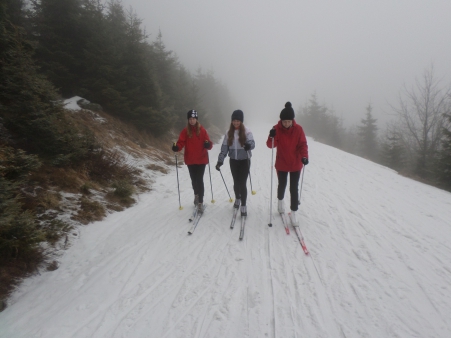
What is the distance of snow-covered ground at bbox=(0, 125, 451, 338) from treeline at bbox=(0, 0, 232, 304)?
0.85m

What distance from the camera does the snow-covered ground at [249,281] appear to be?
2775 millimetres

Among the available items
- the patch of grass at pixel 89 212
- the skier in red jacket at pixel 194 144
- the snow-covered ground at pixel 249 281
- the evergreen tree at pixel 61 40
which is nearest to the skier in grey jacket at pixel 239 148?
the skier in red jacket at pixel 194 144

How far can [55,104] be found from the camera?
258 inches

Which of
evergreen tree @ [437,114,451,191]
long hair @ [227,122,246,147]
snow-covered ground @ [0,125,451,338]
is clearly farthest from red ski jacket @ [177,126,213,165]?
evergreen tree @ [437,114,451,191]

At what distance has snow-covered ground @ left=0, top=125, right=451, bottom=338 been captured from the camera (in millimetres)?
2775

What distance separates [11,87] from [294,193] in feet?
24.0

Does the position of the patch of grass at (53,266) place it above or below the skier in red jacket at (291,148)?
below

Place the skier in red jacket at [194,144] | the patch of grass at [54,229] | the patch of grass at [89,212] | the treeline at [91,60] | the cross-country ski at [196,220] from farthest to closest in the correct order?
1. the treeline at [91,60]
2. the skier in red jacket at [194,144]
3. the patch of grass at [89,212]
4. the cross-country ski at [196,220]
5. the patch of grass at [54,229]

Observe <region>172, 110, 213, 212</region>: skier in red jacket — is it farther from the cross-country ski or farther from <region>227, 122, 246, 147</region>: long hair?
the cross-country ski

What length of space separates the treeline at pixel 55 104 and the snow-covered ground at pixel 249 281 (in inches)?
33.3

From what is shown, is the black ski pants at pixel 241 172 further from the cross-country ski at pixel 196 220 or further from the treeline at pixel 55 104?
the treeline at pixel 55 104

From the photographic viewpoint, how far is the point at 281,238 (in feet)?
15.4

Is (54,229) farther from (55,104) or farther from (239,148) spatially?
(239,148)

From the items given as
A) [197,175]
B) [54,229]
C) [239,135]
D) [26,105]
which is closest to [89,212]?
[54,229]
